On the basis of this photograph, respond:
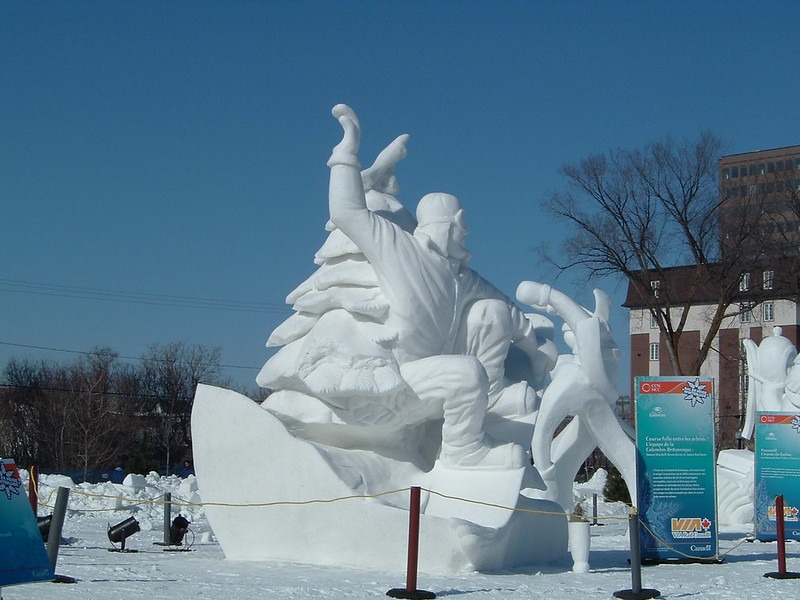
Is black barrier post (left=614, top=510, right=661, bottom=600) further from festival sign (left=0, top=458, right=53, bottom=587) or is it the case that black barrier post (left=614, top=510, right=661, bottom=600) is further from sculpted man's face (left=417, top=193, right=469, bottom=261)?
festival sign (left=0, top=458, right=53, bottom=587)

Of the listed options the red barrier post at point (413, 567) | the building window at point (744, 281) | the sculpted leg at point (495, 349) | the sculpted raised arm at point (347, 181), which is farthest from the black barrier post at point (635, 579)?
the building window at point (744, 281)

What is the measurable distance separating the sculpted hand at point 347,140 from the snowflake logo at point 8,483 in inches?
179

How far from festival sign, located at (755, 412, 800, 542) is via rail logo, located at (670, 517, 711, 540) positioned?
331cm

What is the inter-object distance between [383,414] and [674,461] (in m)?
2.57

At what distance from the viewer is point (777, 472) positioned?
40.5 feet

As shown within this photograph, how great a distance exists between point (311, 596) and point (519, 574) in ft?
7.57

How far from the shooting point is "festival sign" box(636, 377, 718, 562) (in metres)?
9.27

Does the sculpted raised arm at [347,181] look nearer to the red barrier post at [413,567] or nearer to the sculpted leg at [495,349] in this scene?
the sculpted leg at [495,349]

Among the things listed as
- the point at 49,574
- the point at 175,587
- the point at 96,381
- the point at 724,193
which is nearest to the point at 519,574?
the point at 175,587

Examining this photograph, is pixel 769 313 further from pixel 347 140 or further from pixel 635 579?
pixel 635 579

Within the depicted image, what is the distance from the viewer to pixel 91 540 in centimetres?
1202

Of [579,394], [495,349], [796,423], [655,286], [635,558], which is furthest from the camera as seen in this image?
[655,286]

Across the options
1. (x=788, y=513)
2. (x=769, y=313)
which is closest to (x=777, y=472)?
(x=788, y=513)

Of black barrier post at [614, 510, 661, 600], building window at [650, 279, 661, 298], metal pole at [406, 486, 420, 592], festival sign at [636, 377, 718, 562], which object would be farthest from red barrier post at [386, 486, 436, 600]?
building window at [650, 279, 661, 298]
